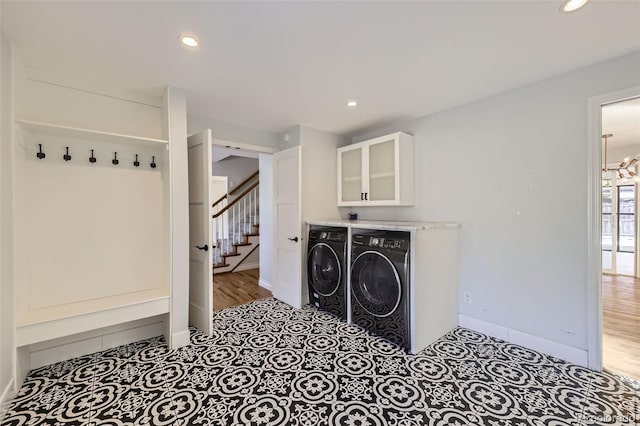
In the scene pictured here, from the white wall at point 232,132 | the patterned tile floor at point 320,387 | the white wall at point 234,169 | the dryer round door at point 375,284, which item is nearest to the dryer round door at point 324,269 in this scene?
the dryer round door at point 375,284

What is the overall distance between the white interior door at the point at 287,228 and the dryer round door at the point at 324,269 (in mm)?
156

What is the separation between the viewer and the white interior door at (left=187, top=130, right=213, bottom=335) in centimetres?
248

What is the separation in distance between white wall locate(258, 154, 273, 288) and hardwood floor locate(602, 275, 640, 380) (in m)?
3.78

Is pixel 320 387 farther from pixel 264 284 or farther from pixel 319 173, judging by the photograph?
pixel 264 284

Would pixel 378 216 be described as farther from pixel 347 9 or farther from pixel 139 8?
pixel 139 8

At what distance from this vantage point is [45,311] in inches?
78.9

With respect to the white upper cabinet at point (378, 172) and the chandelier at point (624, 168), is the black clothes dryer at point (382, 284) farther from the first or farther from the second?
the chandelier at point (624, 168)

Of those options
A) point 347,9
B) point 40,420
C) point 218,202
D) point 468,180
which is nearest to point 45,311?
point 40,420

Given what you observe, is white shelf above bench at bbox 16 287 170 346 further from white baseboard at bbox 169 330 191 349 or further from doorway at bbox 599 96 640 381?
doorway at bbox 599 96 640 381

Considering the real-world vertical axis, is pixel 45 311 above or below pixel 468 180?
below

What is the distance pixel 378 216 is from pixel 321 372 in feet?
6.91

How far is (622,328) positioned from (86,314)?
484cm

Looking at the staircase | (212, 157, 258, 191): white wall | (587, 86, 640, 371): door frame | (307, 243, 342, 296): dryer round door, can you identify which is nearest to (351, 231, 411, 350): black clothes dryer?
(307, 243, 342, 296): dryer round door

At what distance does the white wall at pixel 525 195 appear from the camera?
80.9 inches
